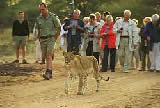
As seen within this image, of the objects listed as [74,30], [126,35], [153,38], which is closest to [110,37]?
[126,35]

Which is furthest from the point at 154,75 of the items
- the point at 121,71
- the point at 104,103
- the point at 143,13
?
the point at 143,13

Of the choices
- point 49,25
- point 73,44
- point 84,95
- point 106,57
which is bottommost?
point 84,95

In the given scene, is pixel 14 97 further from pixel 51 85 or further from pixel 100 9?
pixel 100 9

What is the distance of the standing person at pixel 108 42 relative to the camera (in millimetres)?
15492

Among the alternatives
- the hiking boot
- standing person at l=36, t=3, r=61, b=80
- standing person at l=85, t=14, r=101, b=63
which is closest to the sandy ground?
the hiking boot

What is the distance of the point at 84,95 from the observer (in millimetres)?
10812

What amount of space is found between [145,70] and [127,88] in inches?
177

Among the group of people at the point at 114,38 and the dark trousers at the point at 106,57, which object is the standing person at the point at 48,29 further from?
the dark trousers at the point at 106,57

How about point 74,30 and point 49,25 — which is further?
point 74,30

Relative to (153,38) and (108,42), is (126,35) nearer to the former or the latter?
(108,42)

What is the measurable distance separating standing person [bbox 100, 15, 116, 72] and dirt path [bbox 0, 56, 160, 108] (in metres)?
0.65

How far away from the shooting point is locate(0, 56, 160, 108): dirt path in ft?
31.9

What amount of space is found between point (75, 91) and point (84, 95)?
0.62 meters

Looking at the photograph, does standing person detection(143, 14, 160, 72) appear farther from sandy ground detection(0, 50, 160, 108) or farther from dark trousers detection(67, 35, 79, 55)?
dark trousers detection(67, 35, 79, 55)
